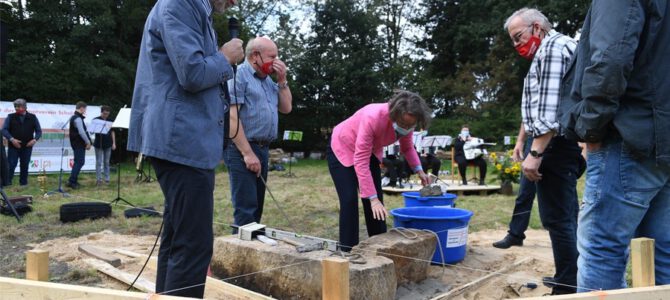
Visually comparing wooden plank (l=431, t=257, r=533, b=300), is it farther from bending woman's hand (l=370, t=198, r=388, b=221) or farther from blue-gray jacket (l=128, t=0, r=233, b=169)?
blue-gray jacket (l=128, t=0, r=233, b=169)

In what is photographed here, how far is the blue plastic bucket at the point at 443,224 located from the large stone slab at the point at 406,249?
0.60ft

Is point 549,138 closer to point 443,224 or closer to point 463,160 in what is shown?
point 443,224

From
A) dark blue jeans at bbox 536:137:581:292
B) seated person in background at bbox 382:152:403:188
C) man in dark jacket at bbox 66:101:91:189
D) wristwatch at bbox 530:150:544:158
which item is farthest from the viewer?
man in dark jacket at bbox 66:101:91:189

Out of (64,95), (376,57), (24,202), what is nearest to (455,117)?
(376,57)

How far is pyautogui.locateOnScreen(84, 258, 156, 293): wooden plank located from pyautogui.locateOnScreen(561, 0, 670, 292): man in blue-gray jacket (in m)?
2.32

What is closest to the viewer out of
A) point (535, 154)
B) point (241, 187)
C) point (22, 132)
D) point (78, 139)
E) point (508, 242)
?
point (535, 154)

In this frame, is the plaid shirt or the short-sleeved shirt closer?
the plaid shirt

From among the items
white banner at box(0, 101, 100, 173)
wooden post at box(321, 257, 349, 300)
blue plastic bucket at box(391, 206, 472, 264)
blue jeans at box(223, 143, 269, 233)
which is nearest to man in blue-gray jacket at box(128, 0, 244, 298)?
wooden post at box(321, 257, 349, 300)

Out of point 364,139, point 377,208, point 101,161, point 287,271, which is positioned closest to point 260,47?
point 364,139

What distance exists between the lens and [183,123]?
180 cm

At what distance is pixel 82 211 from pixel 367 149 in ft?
13.5

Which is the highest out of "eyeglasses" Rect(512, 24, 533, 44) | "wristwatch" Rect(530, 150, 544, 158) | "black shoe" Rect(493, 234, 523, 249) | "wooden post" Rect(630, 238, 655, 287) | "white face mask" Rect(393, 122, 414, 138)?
"eyeglasses" Rect(512, 24, 533, 44)

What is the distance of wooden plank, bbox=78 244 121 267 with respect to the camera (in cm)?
377

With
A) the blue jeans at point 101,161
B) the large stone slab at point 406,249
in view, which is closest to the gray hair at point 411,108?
the large stone slab at point 406,249
